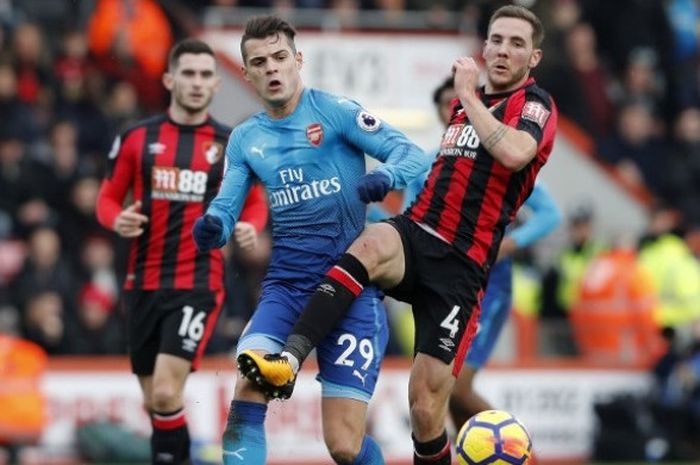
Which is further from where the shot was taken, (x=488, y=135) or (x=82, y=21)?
(x=82, y=21)

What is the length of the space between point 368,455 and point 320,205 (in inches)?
53.6

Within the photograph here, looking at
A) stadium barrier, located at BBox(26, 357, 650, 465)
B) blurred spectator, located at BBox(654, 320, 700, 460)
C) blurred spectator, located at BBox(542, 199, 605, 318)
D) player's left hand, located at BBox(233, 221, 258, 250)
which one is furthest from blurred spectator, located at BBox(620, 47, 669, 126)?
player's left hand, located at BBox(233, 221, 258, 250)

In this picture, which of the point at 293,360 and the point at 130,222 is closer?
the point at 293,360

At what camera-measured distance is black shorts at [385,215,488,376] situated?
30.0 feet

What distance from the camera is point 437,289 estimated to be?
9.15 metres

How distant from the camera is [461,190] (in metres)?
9.23

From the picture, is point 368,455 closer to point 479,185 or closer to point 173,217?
point 479,185

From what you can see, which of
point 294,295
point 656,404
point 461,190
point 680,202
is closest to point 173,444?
point 294,295

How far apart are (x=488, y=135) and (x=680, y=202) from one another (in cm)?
1070

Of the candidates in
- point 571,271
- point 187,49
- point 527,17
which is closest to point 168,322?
point 187,49

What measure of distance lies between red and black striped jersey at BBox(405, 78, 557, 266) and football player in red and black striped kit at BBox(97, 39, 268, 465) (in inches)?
71.7

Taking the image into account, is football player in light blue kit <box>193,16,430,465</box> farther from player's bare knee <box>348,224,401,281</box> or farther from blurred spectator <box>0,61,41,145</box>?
blurred spectator <box>0,61,41,145</box>

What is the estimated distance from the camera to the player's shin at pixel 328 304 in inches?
340

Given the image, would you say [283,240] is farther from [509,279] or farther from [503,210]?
[509,279]
